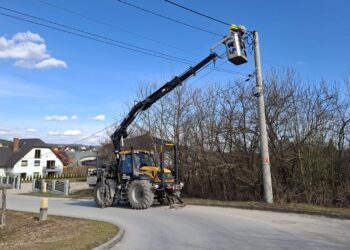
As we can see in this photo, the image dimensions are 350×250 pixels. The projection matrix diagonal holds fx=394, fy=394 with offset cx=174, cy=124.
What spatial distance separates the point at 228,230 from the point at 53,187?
29327mm

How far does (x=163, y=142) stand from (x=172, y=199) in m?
6.92

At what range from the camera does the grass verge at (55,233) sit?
9805 mm

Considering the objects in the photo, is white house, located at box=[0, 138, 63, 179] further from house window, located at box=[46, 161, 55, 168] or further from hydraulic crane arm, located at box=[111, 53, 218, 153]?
hydraulic crane arm, located at box=[111, 53, 218, 153]

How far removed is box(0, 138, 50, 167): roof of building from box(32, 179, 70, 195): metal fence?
137 feet

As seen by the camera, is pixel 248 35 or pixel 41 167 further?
pixel 41 167

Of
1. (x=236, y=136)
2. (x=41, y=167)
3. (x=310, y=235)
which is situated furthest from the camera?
(x=41, y=167)

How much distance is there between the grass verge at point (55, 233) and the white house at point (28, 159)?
68566mm

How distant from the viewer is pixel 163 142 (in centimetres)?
2466

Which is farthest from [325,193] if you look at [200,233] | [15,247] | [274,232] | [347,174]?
[15,247]

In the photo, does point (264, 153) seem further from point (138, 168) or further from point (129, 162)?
point (129, 162)

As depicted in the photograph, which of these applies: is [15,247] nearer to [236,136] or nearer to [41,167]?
[236,136]

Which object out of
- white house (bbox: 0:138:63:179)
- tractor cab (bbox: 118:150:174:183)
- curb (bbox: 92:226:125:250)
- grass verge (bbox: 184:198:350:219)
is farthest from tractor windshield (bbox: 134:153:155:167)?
white house (bbox: 0:138:63:179)

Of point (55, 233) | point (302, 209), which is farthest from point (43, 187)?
point (302, 209)

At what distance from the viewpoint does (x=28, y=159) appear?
80.8m
